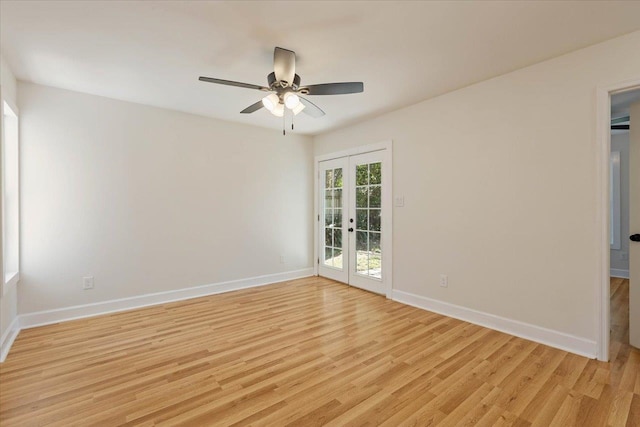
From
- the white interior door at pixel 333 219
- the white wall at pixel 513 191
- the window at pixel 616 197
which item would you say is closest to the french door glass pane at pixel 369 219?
the white interior door at pixel 333 219

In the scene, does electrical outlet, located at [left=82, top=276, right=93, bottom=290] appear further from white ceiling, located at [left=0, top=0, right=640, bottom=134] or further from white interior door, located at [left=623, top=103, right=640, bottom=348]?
white interior door, located at [left=623, top=103, right=640, bottom=348]

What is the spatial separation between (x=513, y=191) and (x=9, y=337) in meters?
4.79

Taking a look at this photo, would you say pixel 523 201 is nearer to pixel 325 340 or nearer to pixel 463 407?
pixel 463 407

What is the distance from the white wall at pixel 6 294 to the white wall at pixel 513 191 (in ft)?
12.8

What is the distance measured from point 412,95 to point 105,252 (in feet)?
13.0

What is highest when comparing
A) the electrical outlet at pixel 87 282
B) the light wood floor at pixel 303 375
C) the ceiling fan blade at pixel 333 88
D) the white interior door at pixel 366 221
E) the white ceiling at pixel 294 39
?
the white ceiling at pixel 294 39

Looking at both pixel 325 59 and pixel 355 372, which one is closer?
pixel 355 372

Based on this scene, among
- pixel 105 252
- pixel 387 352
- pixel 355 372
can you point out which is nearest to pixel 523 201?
pixel 387 352

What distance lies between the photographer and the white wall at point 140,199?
3.06 metres

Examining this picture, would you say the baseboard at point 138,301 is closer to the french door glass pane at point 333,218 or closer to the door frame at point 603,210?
the french door glass pane at point 333,218

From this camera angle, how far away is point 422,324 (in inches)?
119

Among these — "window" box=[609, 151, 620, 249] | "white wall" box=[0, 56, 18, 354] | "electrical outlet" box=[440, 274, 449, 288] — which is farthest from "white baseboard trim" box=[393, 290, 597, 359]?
"white wall" box=[0, 56, 18, 354]

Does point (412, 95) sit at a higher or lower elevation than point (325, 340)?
higher

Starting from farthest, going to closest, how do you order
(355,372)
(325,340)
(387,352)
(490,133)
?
(490,133) → (325,340) → (387,352) → (355,372)
